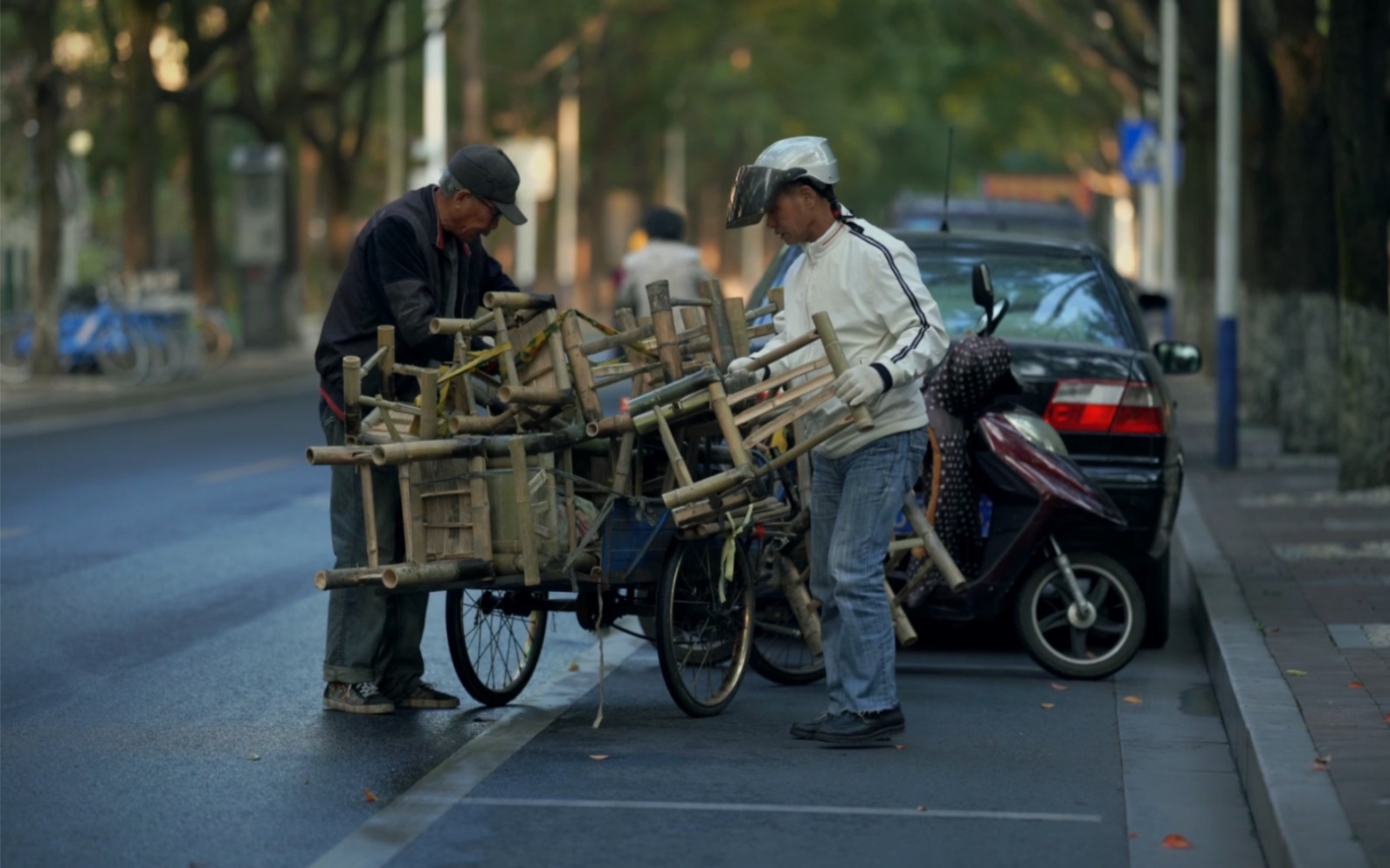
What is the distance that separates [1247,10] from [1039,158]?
59066 millimetres

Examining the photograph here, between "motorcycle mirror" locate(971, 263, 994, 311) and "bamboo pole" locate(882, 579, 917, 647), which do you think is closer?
"bamboo pole" locate(882, 579, 917, 647)

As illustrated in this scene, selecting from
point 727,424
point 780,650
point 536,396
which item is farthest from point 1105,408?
point 536,396

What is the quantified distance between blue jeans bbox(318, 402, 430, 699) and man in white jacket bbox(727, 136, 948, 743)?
4.07 ft

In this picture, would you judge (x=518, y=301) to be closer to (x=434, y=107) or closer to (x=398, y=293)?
(x=398, y=293)

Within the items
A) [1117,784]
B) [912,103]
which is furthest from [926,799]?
[912,103]

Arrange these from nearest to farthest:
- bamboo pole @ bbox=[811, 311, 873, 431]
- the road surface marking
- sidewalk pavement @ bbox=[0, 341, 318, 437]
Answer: bamboo pole @ bbox=[811, 311, 873, 431] → the road surface marking → sidewalk pavement @ bbox=[0, 341, 318, 437]

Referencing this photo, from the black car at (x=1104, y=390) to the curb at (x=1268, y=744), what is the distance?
416 mm

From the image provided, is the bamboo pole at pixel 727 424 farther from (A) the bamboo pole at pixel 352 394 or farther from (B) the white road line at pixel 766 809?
(B) the white road line at pixel 766 809

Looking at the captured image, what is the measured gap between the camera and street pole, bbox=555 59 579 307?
165ft

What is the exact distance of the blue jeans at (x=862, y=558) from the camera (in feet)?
24.1

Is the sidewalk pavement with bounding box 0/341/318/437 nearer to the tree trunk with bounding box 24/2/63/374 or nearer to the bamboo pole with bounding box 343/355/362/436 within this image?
the tree trunk with bounding box 24/2/63/374

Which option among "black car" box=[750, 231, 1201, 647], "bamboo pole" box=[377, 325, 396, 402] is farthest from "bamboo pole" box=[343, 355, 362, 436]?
"black car" box=[750, 231, 1201, 647]

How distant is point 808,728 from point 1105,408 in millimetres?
2482

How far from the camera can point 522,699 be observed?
838cm
